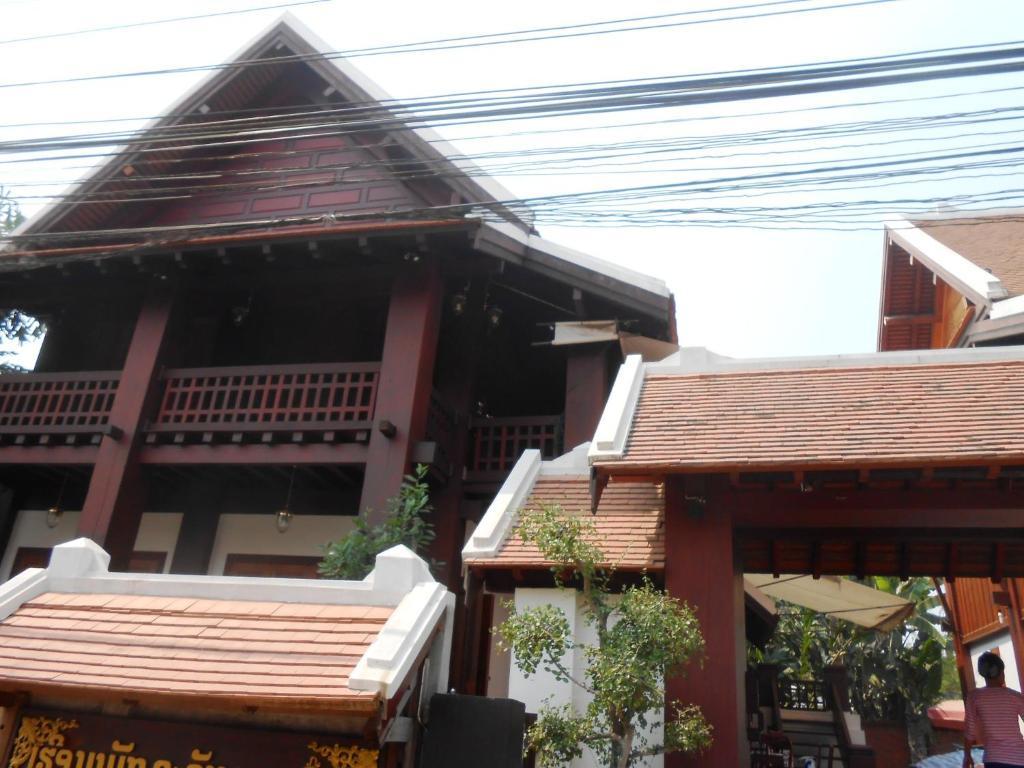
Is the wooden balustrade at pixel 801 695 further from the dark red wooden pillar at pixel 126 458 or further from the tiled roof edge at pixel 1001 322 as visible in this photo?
the dark red wooden pillar at pixel 126 458

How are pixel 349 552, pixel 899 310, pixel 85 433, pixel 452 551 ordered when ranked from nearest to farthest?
pixel 349 552
pixel 452 551
pixel 85 433
pixel 899 310

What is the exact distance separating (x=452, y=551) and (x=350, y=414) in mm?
2488

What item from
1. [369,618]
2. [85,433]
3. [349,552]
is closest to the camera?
[369,618]

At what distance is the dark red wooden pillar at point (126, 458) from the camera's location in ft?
33.3

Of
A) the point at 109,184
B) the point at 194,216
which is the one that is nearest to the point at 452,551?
the point at 194,216

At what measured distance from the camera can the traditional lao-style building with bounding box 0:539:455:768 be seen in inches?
182

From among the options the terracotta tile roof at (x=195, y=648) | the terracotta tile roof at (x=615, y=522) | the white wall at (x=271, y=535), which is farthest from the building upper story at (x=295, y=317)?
the terracotta tile roof at (x=195, y=648)

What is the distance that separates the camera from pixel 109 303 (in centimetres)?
1262

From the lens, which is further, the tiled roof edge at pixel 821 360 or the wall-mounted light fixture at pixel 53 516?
the wall-mounted light fixture at pixel 53 516

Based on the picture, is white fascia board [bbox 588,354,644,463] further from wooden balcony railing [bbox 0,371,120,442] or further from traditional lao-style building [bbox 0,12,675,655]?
wooden balcony railing [bbox 0,371,120,442]

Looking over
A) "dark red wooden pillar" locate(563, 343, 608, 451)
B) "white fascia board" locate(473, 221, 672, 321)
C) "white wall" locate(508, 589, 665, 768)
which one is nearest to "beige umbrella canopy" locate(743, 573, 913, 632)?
"dark red wooden pillar" locate(563, 343, 608, 451)

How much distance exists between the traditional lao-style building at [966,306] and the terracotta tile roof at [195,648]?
6789 millimetres

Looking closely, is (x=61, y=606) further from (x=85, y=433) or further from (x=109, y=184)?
(x=109, y=184)

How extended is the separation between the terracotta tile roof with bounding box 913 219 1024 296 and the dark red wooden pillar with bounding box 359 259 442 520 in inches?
274
